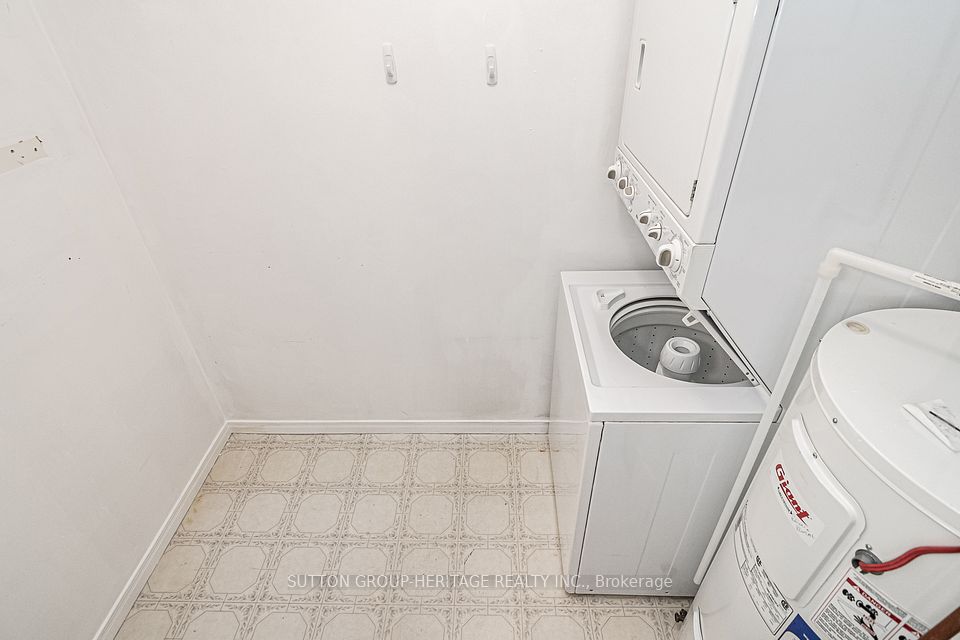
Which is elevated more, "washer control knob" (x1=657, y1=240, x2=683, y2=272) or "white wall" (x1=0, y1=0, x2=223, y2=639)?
"washer control knob" (x1=657, y1=240, x2=683, y2=272)

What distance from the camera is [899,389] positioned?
70cm

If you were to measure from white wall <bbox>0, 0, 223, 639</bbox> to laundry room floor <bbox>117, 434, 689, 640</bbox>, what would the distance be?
23cm

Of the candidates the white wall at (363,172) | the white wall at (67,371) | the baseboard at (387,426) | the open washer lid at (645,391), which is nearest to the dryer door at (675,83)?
the white wall at (363,172)

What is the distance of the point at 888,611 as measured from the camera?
2.09 ft

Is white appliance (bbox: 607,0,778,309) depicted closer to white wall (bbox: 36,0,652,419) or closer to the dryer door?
the dryer door

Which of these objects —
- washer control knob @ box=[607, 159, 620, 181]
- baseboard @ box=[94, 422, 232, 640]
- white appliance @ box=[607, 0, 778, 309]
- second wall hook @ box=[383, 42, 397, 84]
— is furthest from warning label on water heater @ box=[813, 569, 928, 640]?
baseboard @ box=[94, 422, 232, 640]

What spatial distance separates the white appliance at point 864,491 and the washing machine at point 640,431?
0.77ft

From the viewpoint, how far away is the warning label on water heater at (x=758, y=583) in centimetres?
82

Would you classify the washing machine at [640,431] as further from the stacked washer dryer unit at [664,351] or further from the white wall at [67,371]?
the white wall at [67,371]

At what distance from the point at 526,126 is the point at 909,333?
1.01m

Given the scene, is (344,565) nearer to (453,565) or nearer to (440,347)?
(453,565)

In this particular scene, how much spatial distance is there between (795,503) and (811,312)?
315 millimetres

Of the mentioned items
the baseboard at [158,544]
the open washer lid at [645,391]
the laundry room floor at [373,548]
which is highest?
the open washer lid at [645,391]

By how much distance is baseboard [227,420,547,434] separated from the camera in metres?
2.05
